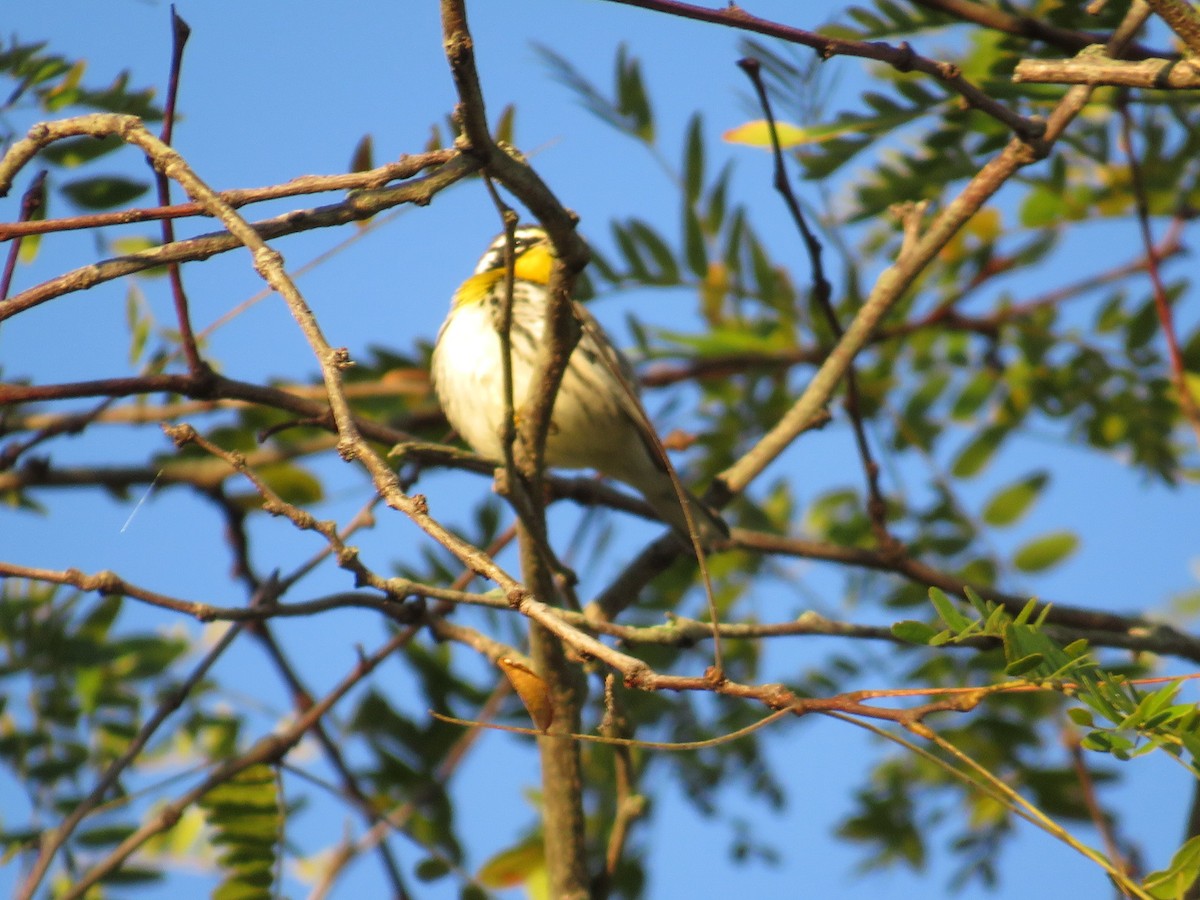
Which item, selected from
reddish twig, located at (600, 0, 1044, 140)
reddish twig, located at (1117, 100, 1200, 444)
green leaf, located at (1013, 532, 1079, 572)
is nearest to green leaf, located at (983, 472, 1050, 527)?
green leaf, located at (1013, 532, 1079, 572)

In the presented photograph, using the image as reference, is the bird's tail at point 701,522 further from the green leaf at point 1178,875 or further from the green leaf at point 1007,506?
the green leaf at point 1178,875

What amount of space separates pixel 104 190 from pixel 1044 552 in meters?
2.82

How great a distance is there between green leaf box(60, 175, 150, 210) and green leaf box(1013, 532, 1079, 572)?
8.86ft

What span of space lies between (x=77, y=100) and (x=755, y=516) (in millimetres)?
2413

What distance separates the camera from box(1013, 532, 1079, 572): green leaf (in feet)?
13.1

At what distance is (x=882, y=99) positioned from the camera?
2924 millimetres

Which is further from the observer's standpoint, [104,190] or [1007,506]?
[1007,506]

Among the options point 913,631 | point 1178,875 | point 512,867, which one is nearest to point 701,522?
point 512,867

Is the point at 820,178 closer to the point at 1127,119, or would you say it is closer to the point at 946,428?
→ the point at 1127,119

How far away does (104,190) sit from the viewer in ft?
9.68

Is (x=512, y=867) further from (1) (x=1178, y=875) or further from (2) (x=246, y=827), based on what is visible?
(1) (x=1178, y=875)

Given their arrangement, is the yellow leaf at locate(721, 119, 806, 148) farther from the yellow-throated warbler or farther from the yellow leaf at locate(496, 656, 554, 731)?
the yellow leaf at locate(496, 656, 554, 731)

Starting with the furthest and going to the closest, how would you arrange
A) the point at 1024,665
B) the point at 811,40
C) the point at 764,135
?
the point at 764,135
the point at 811,40
the point at 1024,665

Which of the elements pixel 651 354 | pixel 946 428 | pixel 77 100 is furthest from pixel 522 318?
pixel 77 100
